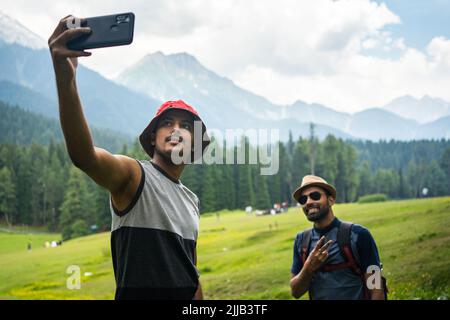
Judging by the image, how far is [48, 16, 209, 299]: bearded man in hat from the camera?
2463 mm

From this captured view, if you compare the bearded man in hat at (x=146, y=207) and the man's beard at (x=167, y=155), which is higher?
the man's beard at (x=167, y=155)

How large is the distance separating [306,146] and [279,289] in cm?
6671

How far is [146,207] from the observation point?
9.89 ft

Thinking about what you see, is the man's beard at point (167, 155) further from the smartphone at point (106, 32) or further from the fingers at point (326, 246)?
the fingers at point (326, 246)

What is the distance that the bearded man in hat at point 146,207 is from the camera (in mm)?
2463

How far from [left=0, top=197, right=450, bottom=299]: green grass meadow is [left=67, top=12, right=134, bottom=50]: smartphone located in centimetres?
1466

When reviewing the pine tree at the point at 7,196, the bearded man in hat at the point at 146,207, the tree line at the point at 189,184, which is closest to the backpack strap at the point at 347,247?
the bearded man in hat at the point at 146,207

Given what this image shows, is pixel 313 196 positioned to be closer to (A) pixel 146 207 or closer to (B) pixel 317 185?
(B) pixel 317 185

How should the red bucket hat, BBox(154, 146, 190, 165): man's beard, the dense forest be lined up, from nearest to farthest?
BBox(154, 146, 190, 165): man's beard
the red bucket hat
the dense forest

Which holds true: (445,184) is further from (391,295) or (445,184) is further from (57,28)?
(57,28)

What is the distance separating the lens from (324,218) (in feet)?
17.4

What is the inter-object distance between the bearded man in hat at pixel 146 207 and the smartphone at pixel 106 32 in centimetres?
9

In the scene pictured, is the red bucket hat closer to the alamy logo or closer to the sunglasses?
the sunglasses

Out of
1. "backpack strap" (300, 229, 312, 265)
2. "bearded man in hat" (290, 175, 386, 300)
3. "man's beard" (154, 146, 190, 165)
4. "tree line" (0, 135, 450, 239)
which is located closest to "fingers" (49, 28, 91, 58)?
"man's beard" (154, 146, 190, 165)
